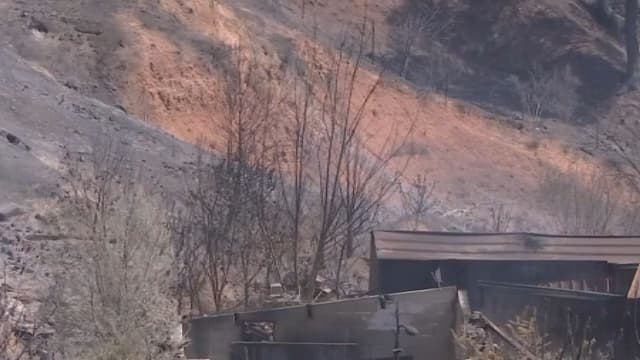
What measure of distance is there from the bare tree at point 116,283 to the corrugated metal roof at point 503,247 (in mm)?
4291

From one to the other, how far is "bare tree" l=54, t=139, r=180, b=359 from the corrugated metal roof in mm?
4291

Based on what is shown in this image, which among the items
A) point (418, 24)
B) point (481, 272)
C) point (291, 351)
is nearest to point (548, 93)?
point (418, 24)

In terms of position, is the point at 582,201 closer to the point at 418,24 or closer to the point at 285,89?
the point at 285,89

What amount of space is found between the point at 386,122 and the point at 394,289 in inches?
837

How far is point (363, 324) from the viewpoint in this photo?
645 inches

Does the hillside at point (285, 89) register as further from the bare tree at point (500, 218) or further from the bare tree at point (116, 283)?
the bare tree at point (116, 283)

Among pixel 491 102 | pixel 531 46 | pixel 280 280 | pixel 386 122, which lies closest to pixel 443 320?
pixel 280 280

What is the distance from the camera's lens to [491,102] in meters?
46.4

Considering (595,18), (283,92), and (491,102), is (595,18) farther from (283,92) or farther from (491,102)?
(283,92)

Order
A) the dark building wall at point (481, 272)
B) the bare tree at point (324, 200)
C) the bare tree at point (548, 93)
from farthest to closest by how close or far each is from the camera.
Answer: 1. the bare tree at point (548, 93)
2. the bare tree at point (324, 200)
3. the dark building wall at point (481, 272)

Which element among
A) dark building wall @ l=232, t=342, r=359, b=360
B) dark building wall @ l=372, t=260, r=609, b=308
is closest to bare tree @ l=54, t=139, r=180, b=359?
dark building wall @ l=232, t=342, r=359, b=360

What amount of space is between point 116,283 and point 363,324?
301 cm

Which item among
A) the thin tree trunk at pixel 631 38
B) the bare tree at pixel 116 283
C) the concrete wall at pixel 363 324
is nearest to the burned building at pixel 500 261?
the concrete wall at pixel 363 324

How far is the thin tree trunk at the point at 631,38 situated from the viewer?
48.2 m
